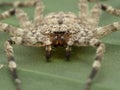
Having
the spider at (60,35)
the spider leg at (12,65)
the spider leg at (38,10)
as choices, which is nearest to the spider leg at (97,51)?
the spider at (60,35)

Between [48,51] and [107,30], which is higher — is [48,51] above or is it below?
below

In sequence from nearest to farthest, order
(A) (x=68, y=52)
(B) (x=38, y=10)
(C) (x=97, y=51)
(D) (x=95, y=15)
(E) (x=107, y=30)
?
1. (C) (x=97, y=51)
2. (A) (x=68, y=52)
3. (E) (x=107, y=30)
4. (D) (x=95, y=15)
5. (B) (x=38, y=10)

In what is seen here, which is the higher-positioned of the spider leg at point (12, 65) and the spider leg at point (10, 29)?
the spider leg at point (10, 29)

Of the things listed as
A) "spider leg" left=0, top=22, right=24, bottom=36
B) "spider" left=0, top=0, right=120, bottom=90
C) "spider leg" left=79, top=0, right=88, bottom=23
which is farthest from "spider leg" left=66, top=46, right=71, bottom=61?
"spider leg" left=79, top=0, right=88, bottom=23

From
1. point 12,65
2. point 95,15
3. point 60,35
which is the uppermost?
point 95,15

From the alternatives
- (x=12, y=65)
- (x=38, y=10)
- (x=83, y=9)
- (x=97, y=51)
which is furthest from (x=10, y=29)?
(x=97, y=51)

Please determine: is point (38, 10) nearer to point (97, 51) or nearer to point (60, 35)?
point (60, 35)

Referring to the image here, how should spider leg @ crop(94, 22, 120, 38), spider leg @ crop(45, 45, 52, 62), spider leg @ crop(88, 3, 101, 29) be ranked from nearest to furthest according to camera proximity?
spider leg @ crop(45, 45, 52, 62) < spider leg @ crop(94, 22, 120, 38) < spider leg @ crop(88, 3, 101, 29)

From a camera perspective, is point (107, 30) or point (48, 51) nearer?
point (48, 51)

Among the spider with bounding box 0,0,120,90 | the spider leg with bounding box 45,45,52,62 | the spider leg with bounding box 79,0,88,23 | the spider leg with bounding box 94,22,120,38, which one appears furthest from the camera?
the spider leg with bounding box 79,0,88,23

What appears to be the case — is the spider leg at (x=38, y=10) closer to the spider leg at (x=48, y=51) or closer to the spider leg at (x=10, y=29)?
the spider leg at (x=10, y=29)

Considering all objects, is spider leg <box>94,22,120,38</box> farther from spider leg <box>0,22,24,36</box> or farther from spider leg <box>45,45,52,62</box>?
spider leg <box>0,22,24,36</box>

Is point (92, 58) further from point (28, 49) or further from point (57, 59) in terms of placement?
point (28, 49)
